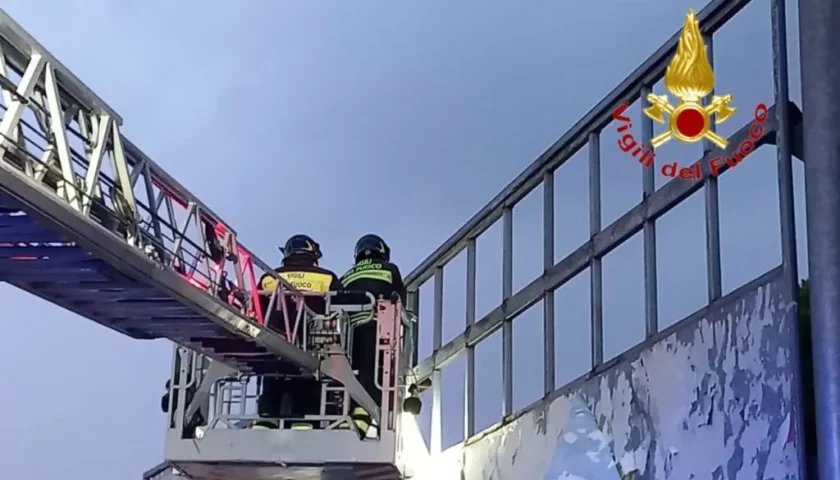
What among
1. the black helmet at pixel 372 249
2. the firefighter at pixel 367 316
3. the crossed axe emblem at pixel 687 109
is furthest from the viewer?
the black helmet at pixel 372 249

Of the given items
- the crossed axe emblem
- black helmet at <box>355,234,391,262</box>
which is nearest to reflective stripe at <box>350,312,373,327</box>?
black helmet at <box>355,234,391,262</box>

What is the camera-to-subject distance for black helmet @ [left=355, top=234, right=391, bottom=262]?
1223 centimetres

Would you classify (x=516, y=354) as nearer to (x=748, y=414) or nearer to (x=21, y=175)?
(x=748, y=414)

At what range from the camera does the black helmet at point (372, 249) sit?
40.1ft

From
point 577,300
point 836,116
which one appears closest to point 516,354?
point 577,300

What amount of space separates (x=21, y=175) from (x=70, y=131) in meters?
0.77

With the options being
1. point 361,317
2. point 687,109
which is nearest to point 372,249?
point 361,317

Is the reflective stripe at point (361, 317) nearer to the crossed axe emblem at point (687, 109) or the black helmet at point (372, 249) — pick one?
the black helmet at point (372, 249)

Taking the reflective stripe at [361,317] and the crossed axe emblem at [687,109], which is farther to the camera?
the reflective stripe at [361,317]

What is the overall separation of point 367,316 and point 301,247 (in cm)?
99

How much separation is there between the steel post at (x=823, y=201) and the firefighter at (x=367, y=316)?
482cm

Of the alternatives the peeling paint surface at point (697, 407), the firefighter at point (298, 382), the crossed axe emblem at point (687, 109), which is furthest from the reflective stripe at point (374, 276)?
the crossed axe emblem at point (687, 109)

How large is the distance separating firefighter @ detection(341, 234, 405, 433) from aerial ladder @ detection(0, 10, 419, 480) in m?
0.14

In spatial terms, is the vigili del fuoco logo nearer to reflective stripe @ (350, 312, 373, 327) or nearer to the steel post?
the steel post
